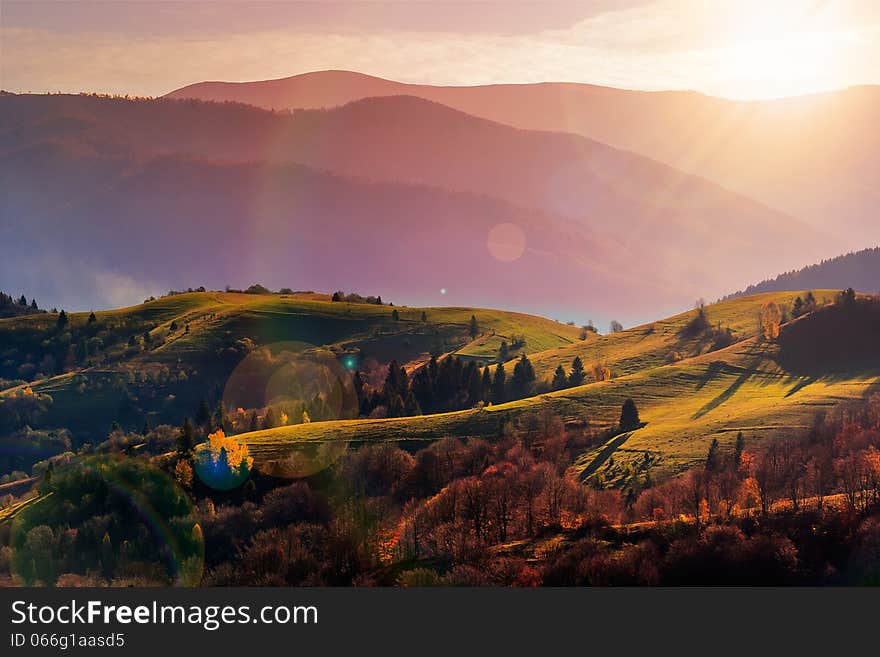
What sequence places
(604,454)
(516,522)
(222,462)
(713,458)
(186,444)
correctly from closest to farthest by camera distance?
(516,522) < (713,458) < (222,462) < (604,454) < (186,444)

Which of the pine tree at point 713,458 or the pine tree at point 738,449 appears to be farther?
the pine tree at point 738,449

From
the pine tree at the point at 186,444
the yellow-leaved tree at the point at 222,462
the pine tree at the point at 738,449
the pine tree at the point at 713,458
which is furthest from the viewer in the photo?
the pine tree at the point at 186,444

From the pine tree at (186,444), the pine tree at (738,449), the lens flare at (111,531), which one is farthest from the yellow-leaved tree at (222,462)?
the pine tree at (738,449)

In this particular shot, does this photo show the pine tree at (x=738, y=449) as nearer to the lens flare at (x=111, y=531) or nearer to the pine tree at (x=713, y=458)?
the pine tree at (x=713, y=458)

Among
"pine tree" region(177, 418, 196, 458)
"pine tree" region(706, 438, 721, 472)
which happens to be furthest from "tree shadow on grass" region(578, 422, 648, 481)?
"pine tree" region(177, 418, 196, 458)

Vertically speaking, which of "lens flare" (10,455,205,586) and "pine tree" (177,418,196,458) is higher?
"pine tree" (177,418,196,458)

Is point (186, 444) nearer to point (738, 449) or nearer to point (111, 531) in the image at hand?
point (111, 531)

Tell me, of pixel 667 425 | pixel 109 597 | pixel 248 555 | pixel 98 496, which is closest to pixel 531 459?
pixel 667 425

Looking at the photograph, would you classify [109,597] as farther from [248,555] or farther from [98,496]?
[98,496]

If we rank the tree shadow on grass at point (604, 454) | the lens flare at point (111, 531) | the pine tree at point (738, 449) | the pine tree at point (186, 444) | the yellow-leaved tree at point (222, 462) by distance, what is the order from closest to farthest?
the lens flare at point (111, 531), the pine tree at point (738, 449), the yellow-leaved tree at point (222, 462), the tree shadow on grass at point (604, 454), the pine tree at point (186, 444)

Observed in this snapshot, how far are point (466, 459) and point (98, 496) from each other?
67.6m

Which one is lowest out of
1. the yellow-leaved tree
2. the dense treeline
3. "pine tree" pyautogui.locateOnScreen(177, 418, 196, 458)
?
the dense treeline

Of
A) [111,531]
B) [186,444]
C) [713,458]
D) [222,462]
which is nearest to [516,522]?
[713,458]

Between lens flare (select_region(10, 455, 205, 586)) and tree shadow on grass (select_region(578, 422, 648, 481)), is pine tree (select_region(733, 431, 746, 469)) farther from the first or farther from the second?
lens flare (select_region(10, 455, 205, 586))
